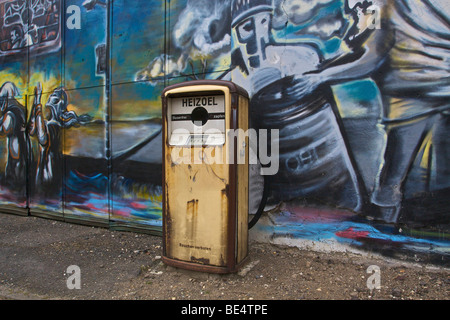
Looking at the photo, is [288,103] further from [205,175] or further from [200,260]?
[200,260]

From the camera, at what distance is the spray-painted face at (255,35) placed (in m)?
3.60

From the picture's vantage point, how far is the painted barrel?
328 centimetres

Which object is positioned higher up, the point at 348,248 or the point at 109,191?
the point at 109,191

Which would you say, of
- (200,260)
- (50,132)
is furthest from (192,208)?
(50,132)

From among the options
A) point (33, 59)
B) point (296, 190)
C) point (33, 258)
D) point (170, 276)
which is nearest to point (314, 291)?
point (296, 190)

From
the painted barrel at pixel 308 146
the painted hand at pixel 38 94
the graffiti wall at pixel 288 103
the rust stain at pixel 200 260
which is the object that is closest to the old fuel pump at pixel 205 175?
the rust stain at pixel 200 260

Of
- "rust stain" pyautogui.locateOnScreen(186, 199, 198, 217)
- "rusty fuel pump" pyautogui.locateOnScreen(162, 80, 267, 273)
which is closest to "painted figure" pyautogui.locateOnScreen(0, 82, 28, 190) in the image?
"rusty fuel pump" pyautogui.locateOnScreen(162, 80, 267, 273)

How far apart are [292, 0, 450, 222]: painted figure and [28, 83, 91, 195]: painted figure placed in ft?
14.1

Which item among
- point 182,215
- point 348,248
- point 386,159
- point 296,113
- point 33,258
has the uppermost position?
point 296,113

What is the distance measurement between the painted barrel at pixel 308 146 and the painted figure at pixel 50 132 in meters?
3.22

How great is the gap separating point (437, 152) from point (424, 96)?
55 cm

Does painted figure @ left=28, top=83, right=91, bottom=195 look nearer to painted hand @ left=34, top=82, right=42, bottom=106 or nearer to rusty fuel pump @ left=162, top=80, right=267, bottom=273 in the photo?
painted hand @ left=34, top=82, right=42, bottom=106

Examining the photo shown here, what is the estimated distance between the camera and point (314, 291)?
2.73m

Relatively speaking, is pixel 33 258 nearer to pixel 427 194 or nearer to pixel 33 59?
pixel 33 59
